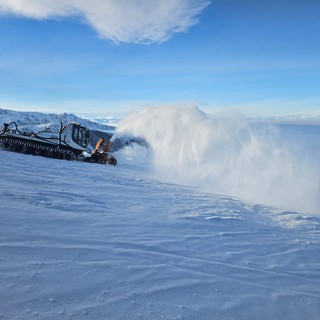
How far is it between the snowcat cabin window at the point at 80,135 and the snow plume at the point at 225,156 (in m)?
2.75

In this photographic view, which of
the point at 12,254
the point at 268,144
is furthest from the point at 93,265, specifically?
the point at 268,144

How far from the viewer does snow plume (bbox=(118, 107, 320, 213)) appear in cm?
1584

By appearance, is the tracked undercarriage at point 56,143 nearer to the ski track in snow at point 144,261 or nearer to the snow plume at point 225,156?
the snow plume at point 225,156

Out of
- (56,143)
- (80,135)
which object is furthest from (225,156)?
(56,143)

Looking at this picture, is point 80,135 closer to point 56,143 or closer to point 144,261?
point 56,143

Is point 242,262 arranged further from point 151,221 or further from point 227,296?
point 151,221

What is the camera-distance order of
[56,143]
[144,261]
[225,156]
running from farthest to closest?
1. [56,143]
2. [225,156]
3. [144,261]

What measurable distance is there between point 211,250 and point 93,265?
2.42m

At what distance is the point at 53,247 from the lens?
4621 millimetres

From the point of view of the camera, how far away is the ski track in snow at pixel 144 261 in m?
3.42

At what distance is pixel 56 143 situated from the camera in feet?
72.3

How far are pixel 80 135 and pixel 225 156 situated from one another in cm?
1105

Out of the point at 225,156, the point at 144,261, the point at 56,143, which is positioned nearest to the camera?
the point at 144,261

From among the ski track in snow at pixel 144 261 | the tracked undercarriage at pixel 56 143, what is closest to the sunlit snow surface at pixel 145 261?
the ski track in snow at pixel 144 261
